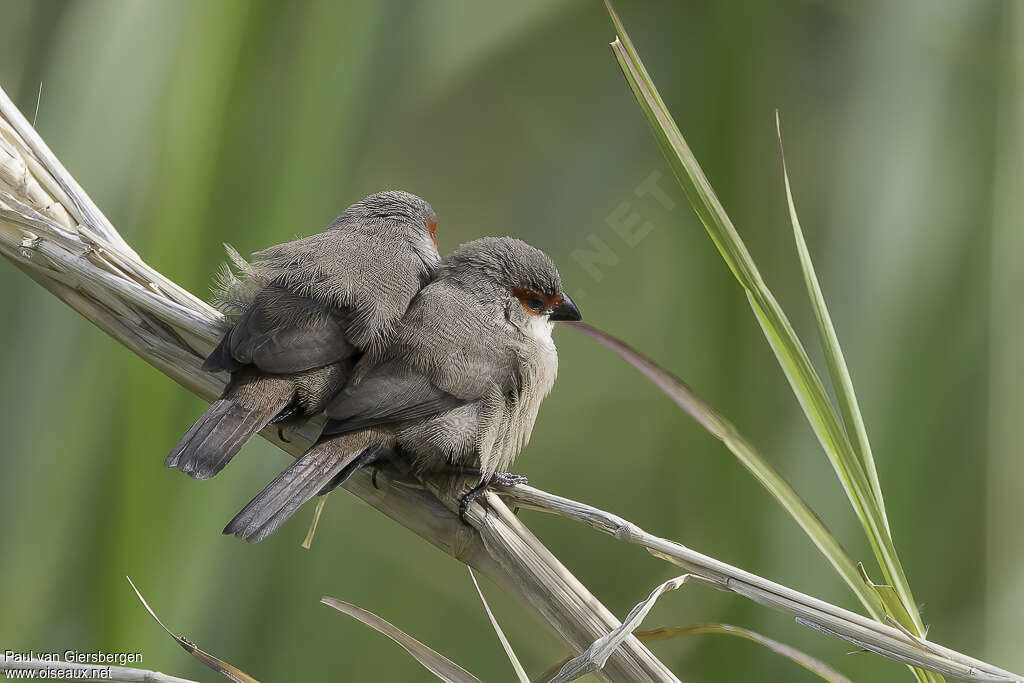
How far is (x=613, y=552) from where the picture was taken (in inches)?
117

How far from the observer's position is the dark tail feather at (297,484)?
1485 millimetres

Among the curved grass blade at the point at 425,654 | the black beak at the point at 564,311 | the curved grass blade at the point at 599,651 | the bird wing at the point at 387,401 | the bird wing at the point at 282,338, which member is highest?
the black beak at the point at 564,311

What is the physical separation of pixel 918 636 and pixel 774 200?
1.68m

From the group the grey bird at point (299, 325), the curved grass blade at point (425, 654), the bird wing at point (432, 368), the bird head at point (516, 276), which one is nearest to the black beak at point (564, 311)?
Answer: the bird head at point (516, 276)

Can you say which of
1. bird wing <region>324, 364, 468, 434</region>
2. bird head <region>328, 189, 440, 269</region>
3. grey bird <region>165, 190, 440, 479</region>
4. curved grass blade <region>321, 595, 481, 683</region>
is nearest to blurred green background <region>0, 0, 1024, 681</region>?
bird head <region>328, 189, 440, 269</region>

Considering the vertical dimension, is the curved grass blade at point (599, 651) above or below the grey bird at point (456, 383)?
below

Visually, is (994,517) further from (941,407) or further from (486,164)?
(486,164)

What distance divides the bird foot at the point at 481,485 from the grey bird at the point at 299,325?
1.10 feet

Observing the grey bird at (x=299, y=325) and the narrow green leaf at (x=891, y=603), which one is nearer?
the narrow green leaf at (x=891, y=603)

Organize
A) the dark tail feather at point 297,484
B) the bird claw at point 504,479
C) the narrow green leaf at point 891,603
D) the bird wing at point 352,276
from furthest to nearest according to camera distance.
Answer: the bird wing at point 352,276, the bird claw at point 504,479, the dark tail feather at point 297,484, the narrow green leaf at point 891,603

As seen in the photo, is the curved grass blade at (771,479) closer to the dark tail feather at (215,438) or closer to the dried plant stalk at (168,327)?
the dried plant stalk at (168,327)

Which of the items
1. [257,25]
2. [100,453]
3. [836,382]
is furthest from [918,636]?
[257,25]

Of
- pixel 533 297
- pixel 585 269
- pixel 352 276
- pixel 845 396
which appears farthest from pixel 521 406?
pixel 585 269

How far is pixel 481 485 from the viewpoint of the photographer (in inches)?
69.4
